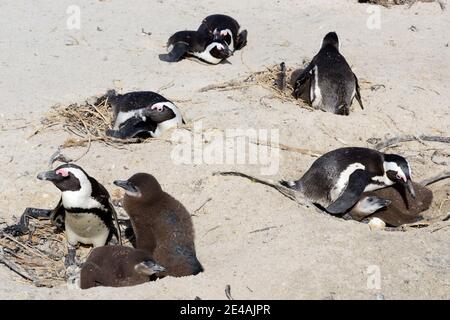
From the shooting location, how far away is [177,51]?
273 inches

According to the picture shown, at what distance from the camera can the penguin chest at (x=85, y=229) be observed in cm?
448

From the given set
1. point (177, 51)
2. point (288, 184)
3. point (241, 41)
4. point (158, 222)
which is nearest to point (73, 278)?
point (158, 222)

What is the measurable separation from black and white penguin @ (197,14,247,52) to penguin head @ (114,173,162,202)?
3.10 m

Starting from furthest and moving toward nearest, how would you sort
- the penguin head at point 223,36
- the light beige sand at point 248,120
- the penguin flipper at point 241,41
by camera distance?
the penguin flipper at point 241,41
the penguin head at point 223,36
the light beige sand at point 248,120

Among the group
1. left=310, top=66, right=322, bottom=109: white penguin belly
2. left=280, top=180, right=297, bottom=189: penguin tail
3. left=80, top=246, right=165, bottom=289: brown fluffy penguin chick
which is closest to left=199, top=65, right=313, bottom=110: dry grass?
left=310, top=66, right=322, bottom=109: white penguin belly

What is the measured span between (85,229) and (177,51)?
109 inches

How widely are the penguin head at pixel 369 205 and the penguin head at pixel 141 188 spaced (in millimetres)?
1217

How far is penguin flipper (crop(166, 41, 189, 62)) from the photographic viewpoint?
6.91m

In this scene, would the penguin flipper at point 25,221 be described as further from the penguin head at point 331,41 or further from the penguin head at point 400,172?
the penguin head at point 331,41

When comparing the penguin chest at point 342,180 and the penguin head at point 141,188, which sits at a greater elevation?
the penguin head at point 141,188

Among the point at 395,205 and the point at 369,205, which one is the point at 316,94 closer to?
the point at 395,205

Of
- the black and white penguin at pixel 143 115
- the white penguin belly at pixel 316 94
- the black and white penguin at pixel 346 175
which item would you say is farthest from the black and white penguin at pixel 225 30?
the black and white penguin at pixel 346 175
